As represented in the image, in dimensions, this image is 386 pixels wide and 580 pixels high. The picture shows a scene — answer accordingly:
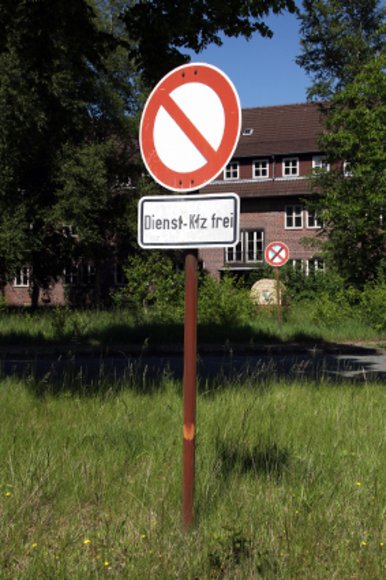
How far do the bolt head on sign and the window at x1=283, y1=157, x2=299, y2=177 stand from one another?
5159 cm

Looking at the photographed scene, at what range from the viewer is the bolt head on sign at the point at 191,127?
4.14m

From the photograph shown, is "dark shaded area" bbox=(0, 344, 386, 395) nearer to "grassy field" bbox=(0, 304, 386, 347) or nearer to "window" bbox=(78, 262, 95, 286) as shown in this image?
"grassy field" bbox=(0, 304, 386, 347)

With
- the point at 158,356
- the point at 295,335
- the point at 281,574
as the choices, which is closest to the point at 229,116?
the point at 281,574

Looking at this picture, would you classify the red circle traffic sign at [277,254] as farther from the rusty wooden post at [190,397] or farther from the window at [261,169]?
the window at [261,169]

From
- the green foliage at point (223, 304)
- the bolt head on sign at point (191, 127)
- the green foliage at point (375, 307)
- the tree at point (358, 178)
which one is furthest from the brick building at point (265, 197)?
the bolt head on sign at point (191, 127)

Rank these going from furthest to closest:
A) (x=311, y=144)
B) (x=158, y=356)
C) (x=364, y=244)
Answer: (x=311, y=144), (x=364, y=244), (x=158, y=356)

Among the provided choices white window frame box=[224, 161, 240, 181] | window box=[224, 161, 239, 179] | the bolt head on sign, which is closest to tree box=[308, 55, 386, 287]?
white window frame box=[224, 161, 240, 181]

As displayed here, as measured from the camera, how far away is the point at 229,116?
13.6ft

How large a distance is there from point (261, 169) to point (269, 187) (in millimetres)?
1947

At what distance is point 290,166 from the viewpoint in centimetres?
5544

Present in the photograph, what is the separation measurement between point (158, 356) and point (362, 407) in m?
9.35

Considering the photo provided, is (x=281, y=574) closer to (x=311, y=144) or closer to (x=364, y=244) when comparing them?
(x=364, y=244)

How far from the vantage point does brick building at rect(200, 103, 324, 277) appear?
179 feet

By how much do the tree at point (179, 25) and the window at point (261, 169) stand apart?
45.6 metres
